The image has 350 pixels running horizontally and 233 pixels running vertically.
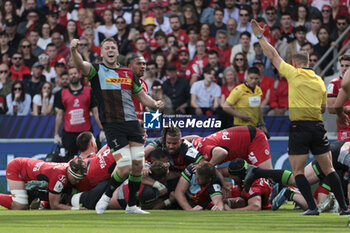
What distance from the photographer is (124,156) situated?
8945mm

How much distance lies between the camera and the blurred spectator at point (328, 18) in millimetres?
16141

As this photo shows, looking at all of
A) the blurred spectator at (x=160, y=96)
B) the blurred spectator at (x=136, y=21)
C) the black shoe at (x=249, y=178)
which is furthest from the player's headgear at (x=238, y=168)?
the blurred spectator at (x=136, y=21)

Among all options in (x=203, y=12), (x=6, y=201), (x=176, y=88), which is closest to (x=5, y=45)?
(x=203, y=12)

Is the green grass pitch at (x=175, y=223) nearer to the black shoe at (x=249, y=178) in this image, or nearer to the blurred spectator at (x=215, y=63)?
the black shoe at (x=249, y=178)

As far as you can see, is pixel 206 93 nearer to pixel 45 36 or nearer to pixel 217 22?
pixel 217 22

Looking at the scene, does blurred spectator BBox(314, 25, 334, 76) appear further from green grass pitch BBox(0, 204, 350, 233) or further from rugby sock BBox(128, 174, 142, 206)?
rugby sock BBox(128, 174, 142, 206)

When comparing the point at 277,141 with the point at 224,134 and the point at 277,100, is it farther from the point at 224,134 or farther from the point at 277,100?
the point at 224,134

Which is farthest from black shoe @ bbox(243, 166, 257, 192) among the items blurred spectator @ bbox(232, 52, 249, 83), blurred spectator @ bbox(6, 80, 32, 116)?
blurred spectator @ bbox(6, 80, 32, 116)

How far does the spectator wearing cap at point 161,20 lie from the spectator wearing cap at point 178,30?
0.84 feet

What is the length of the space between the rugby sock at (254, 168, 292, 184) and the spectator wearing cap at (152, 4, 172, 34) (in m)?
7.96

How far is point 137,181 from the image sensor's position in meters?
9.19

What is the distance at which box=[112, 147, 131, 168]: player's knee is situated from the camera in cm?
894

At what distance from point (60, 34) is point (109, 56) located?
349 inches

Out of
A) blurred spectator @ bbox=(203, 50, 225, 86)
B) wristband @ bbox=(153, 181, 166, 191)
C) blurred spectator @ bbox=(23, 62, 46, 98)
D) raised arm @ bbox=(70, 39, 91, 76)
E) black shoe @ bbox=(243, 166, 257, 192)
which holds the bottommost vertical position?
wristband @ bbox=(153, 181, 166, 191)
